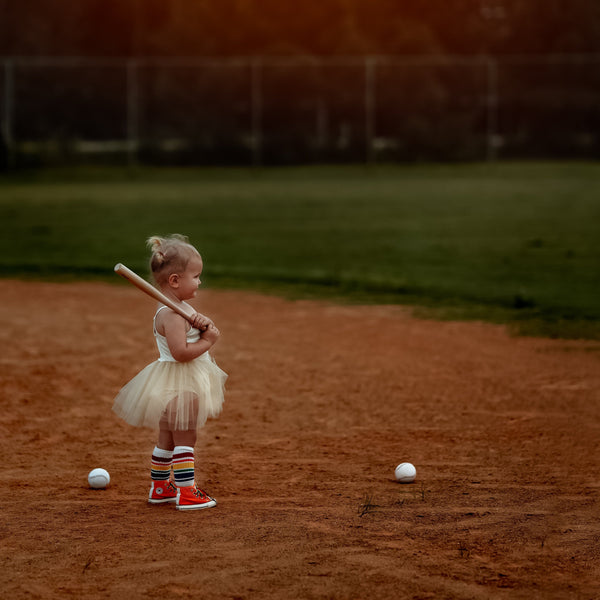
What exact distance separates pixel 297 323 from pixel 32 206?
40.9 feet

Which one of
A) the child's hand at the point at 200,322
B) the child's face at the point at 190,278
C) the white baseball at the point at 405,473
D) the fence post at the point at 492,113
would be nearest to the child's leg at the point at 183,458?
the child's hand at the point at 200,322

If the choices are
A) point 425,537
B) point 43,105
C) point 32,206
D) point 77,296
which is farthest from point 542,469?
point 43,105

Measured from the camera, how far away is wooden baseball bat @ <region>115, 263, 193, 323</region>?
4395mm

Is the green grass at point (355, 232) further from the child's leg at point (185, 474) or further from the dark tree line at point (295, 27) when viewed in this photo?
the dark tree line at point (295, 27)

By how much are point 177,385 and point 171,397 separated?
0.07m

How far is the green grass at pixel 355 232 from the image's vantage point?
37.2 feet

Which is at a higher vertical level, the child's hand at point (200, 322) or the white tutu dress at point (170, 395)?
the child's hand at point (200, 322)

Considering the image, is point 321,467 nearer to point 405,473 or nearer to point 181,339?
point 405,473

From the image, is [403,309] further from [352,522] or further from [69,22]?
[69,22]

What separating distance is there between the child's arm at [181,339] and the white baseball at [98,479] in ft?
2.57

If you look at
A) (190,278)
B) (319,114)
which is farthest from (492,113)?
(190,278)

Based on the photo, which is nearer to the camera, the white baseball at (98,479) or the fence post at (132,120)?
the white baseball at (98,479)

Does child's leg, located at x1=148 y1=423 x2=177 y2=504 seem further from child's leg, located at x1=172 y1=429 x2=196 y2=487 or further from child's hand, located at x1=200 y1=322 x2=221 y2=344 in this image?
child's hand, located at x1=200 y1=322 x2=221 y2=344

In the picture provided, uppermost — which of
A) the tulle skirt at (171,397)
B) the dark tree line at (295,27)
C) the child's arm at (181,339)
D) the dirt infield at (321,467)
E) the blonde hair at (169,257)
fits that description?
the dark tree line at (295,27)
